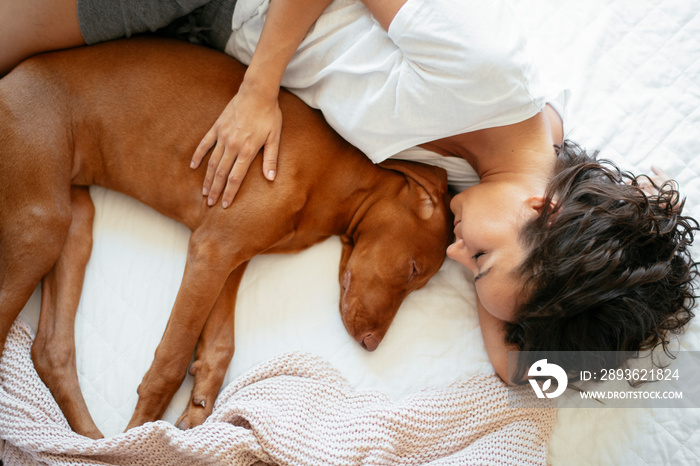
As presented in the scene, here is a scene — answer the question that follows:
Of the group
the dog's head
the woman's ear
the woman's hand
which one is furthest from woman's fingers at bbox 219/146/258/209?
the woman's ear

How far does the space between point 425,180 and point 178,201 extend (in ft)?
2.68

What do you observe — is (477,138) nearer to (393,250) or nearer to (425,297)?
(393,250)

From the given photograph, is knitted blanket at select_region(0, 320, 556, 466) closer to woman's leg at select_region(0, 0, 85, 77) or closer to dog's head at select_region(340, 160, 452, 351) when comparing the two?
dog's head at select_region(340, 160, 452, 351)

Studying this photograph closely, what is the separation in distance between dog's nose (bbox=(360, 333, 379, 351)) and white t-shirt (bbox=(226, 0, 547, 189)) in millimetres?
570

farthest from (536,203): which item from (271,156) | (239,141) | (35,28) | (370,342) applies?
(35,28)

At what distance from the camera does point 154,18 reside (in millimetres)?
1746

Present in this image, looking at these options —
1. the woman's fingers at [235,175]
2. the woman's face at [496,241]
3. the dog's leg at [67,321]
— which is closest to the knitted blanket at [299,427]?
the dog's leg at [67,321]

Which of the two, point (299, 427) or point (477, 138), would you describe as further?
point (477, 138)

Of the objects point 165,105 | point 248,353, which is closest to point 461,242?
point 248,353

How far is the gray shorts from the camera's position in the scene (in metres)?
1.70

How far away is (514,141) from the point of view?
1651 mm

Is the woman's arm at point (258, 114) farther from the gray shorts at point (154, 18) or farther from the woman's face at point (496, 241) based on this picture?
the woman's face at point (496, 241)

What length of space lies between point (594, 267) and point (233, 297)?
1.12 m

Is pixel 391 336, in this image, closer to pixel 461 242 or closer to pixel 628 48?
pixel 461 242
